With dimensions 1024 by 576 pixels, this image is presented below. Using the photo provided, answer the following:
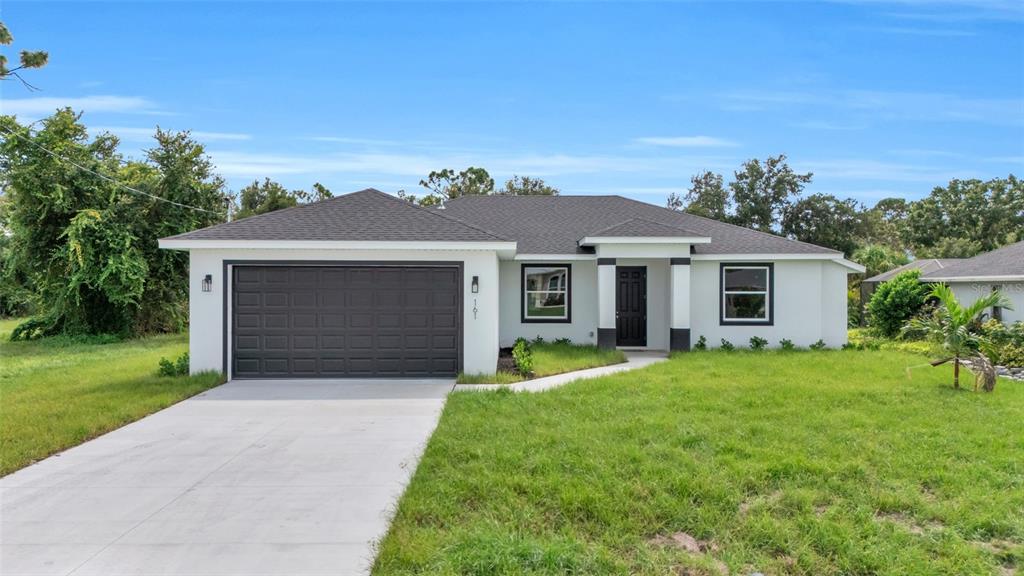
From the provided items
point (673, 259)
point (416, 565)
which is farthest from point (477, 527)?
point (673, 259)

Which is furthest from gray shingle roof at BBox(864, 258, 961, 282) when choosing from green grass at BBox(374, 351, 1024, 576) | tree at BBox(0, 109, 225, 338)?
tree at BBox(0, 109, 225, 338)

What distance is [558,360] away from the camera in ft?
41.4

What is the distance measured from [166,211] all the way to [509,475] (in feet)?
65.5

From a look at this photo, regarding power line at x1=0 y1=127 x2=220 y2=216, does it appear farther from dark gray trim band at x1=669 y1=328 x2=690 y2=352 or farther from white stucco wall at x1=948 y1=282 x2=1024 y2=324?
white stucco wall at x1=948 y1=282 x2=1024 y2=324

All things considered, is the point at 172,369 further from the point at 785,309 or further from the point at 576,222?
the point at 785,309

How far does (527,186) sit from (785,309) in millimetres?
26923

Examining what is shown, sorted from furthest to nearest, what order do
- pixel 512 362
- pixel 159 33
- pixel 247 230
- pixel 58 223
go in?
pixel 58 223 < pixel 159 33 < pixel 512 362 < pixel 247 230

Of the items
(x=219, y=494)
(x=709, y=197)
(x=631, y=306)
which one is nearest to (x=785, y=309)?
(x=631, y=306)

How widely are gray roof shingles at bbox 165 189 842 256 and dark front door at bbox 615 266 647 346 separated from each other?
1307mm

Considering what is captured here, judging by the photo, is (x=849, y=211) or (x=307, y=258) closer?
(x=307, y=258)

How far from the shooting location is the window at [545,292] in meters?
15.6

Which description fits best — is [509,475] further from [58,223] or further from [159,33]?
[58,223]

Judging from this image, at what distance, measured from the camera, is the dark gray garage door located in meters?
11.1

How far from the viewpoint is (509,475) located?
5.32 meters
